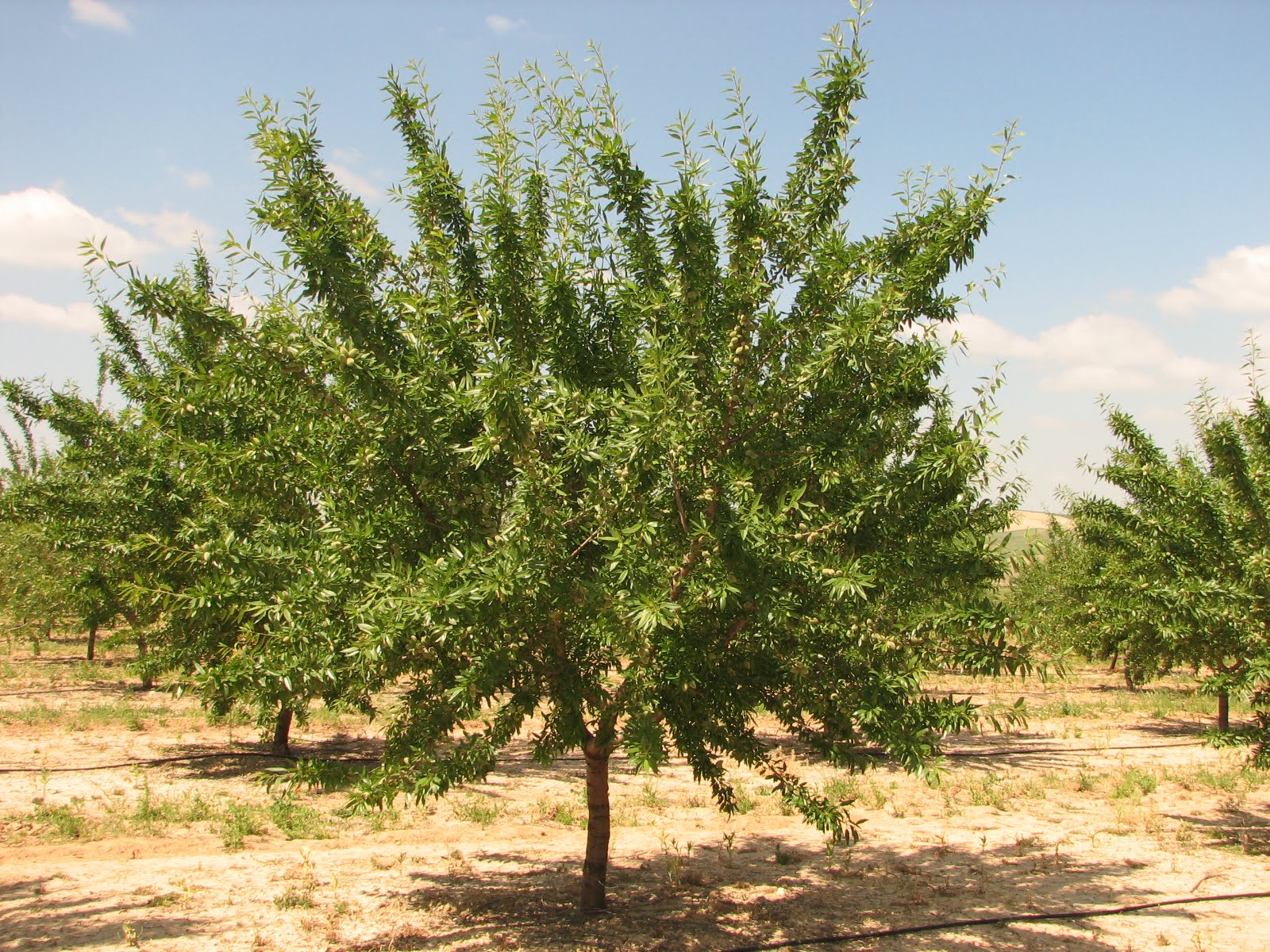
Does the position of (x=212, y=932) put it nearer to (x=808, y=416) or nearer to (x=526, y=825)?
(x=526, y=825)

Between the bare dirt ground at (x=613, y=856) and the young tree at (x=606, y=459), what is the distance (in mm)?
1362

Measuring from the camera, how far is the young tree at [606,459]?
4.78 metres

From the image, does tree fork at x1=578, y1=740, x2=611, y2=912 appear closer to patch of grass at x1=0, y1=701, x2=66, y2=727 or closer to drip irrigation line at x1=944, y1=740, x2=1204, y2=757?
drip irrigation line at x1=944, y1=740, x2=1204, y2=757

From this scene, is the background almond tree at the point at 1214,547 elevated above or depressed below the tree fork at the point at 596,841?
above

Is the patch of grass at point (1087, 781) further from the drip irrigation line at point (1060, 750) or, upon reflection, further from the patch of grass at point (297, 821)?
the patch of grass at point (297, 821)

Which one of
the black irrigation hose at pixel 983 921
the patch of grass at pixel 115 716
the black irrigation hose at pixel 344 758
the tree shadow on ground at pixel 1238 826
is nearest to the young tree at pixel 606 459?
the black irrigation hose at pixel 983 921

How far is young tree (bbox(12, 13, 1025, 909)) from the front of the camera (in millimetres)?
4781

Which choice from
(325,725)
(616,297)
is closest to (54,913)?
(616,297)

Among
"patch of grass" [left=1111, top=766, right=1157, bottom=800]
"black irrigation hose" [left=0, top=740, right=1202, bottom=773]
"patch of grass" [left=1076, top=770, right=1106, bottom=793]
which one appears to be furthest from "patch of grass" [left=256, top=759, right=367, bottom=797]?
"patch of grass" [left=1076, top=770, right=1106, bottom=793]

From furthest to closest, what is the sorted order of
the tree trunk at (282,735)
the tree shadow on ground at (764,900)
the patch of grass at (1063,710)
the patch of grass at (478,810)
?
the patch of grass at (1063,710)
the tree trunk at (282,735)
the patch of grass at (478,810)
the tree shadow on ground at (764,900)

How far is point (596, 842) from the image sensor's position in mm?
7547

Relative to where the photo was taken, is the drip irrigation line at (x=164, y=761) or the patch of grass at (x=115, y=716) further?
the patch of grass at (x=115, y=716)

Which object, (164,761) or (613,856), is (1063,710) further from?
(164,761)

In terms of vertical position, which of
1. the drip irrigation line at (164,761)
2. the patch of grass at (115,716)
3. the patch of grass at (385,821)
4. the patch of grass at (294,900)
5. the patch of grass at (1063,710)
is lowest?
the patch of grass at (385,821)
